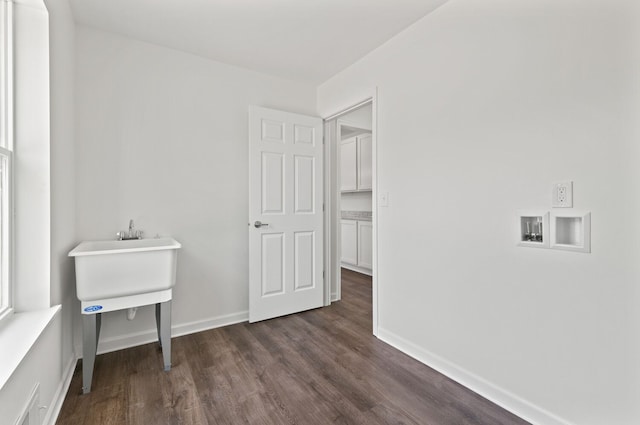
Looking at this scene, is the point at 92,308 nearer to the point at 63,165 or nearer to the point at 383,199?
the point at 63,165

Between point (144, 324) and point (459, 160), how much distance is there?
2.62 m

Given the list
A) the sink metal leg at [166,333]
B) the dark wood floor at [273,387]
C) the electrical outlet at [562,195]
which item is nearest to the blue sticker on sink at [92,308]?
the sink metal leg at [166,333]

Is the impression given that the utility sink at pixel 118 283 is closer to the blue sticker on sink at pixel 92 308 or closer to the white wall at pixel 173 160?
the blue sticker on sink at pixel 92 308

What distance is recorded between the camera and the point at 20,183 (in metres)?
1.49

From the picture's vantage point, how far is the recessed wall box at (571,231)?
1357 mm

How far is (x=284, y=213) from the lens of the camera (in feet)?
9.72

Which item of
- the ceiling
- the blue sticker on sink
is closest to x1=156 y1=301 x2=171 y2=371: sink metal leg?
the blue sticker on sink

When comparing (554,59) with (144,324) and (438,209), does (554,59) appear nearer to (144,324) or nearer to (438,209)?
(438,209)

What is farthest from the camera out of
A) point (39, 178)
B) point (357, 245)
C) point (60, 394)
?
point (357, 245)

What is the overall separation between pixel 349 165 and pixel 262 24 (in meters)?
3.01

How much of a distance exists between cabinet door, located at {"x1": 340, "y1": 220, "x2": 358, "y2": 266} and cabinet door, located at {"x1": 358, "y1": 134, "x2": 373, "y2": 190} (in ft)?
2.05

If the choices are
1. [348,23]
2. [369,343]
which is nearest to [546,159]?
[348,23]

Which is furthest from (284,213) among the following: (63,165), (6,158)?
(6,158)

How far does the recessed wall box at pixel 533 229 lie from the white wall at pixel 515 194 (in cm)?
5
